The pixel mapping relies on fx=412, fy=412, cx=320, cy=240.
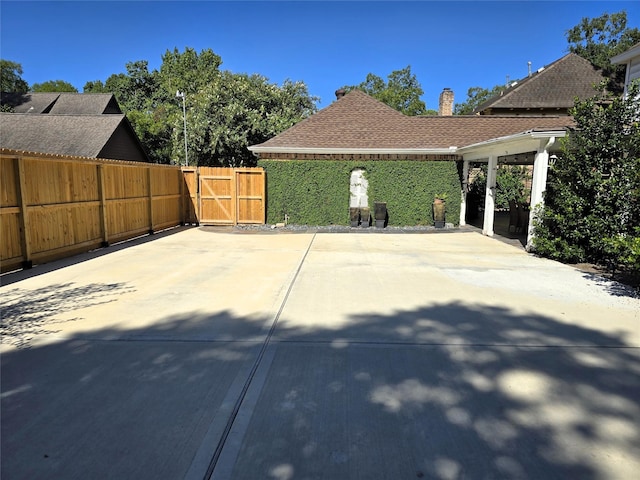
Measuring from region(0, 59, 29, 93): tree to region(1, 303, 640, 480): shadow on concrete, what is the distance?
190 feet

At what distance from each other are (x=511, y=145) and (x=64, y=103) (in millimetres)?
29004

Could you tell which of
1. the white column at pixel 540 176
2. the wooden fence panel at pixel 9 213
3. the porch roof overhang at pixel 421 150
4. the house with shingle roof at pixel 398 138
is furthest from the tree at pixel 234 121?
the white column at pixel 540 176

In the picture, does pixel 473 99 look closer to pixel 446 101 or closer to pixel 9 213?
pixel 446 101

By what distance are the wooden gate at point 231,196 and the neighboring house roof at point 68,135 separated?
6546 mm

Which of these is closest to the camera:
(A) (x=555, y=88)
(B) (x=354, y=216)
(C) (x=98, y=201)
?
(C) (x=98, y=201)

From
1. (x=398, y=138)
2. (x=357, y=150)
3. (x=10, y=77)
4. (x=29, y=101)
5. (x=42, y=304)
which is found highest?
(x=10, y=77)

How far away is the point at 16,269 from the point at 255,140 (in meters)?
17.9

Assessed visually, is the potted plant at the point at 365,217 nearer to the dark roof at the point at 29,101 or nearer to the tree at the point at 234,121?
the tree at the point at 234,121

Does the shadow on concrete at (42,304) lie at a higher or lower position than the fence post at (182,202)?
lower

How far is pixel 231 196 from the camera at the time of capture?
15234 millimetres

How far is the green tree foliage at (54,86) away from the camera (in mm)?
54125

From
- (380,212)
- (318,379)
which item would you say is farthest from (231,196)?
(318,379)

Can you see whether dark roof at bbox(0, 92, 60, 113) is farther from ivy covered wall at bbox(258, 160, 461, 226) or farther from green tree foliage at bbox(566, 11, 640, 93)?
green tree foliage at bbox(566, 11, 640, 93)

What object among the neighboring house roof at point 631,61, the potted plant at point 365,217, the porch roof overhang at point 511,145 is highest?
the neighboring house roof at point 631,61
